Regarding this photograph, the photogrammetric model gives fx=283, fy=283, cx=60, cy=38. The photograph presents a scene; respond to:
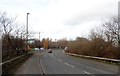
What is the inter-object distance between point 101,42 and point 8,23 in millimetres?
15809

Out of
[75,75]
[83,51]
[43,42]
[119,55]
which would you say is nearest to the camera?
[75,75]

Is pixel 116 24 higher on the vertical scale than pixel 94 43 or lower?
higher

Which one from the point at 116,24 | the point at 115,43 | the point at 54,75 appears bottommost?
the point at 54,75

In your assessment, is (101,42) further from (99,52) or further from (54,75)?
(54,75)

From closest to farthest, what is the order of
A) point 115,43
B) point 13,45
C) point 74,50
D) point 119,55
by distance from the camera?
point 119,55 → point 115,43 → point 13,45 → point 74,50

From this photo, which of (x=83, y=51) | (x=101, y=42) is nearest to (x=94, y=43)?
(x=101, y=42)

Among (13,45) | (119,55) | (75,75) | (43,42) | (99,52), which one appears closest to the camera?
(75,75)

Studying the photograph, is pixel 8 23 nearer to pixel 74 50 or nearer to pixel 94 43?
pixel 94 43

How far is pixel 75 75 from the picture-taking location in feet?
60.8

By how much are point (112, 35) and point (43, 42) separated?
483 ft

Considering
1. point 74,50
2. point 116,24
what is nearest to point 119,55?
point 116,24

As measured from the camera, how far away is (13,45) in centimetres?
4969

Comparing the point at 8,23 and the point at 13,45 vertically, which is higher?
the point at 8,23

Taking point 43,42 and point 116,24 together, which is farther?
→ point 43,42
